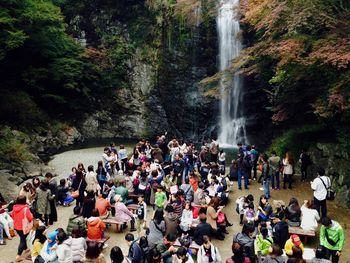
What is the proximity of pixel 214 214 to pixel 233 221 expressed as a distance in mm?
1989

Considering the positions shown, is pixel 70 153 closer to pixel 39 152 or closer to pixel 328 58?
pixel 39 152

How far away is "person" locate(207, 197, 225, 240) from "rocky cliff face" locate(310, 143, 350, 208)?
545 cm

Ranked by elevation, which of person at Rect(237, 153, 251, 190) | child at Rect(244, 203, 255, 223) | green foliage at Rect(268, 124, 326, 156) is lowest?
child at Rect(244, 203, 255, 223)

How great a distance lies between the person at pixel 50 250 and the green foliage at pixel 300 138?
40.2 feet

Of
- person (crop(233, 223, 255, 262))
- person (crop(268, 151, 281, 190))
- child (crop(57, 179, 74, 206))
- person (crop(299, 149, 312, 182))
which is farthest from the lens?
person (crop(299, 149, 312, 182))

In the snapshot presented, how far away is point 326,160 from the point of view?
15.1 meters

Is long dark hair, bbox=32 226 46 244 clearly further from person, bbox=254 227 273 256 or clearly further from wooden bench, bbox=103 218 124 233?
person, bbox=254 227 273 256

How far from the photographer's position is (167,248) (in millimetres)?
8820

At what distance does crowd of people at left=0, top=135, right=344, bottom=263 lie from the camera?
314 inches

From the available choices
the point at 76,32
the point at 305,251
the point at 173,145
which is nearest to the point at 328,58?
the point at 305,251

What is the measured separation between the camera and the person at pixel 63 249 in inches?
308

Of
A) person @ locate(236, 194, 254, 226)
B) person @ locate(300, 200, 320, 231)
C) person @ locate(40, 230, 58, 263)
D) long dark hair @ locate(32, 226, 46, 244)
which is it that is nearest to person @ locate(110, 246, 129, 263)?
person @ locate(40, 230, 58, 263)

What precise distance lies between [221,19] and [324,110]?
48.3ft

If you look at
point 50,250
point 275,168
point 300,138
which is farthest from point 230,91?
point 50,250
